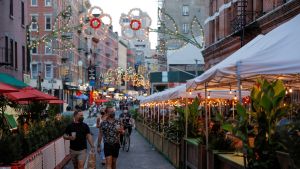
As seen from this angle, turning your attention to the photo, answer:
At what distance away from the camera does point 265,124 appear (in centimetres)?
895

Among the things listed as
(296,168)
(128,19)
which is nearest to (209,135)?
(296,168)

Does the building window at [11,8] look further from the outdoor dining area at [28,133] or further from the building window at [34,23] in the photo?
the outdoor dining area at [28,133]

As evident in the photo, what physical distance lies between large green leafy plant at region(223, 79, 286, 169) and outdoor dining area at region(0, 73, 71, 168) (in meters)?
4.12

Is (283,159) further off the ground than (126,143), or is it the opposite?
(283,159)

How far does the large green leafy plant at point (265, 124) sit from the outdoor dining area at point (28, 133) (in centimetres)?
412

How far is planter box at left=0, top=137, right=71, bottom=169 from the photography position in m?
11.7

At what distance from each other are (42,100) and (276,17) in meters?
9.76

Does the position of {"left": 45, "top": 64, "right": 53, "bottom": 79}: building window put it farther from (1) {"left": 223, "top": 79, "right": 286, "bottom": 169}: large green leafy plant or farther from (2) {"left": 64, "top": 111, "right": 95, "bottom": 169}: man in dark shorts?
(1) {"left": 223, "top": 79, "right": 286, "bottom": 169}: large green leafy plant

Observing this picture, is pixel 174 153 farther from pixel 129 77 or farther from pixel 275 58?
pixel 129 77

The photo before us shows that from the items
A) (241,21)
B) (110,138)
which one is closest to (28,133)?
(110,138)

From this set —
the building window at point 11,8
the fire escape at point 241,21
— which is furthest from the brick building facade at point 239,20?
the building window at point 11,8

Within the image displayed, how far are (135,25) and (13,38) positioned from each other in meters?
10.3

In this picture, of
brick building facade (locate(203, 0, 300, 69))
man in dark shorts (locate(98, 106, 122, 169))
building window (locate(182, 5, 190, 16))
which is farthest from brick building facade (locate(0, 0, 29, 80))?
building window (locate(182, 5, 190, 16))

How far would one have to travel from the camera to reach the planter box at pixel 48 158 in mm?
11675
